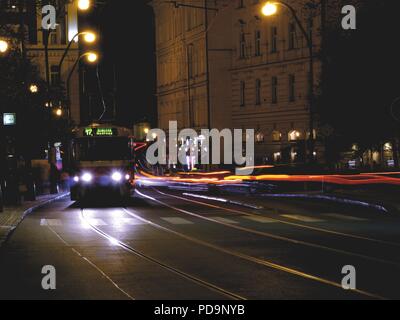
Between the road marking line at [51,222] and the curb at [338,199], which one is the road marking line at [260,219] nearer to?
the curb at [338,199]

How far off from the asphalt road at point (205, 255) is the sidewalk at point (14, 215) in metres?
0.33

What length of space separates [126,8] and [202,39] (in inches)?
1247

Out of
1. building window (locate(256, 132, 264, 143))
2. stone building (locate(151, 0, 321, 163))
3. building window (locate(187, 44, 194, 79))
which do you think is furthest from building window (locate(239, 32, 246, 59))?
building window (locate(187, 44, 194, 79))

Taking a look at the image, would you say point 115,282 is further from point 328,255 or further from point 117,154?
point 117,154

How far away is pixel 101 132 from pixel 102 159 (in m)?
1.06

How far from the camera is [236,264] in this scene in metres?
15.8

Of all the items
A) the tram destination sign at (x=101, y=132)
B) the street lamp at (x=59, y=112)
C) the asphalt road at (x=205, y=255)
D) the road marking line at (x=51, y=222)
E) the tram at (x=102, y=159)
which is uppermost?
the street lamp at (x=59, y=112)

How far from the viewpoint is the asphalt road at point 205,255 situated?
41.7ft

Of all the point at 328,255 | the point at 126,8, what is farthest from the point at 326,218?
the point at 126,8

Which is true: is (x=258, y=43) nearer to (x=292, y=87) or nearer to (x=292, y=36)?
(x=292, y=36)

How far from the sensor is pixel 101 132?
123 feet

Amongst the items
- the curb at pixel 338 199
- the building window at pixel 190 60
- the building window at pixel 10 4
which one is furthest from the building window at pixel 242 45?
the building window at pixel 10 4

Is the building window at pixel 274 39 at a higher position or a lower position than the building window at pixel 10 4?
higher

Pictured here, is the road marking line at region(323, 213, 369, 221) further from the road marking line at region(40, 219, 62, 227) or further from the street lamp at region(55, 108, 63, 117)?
the street lamp at region(55, 108, 63, 117)
